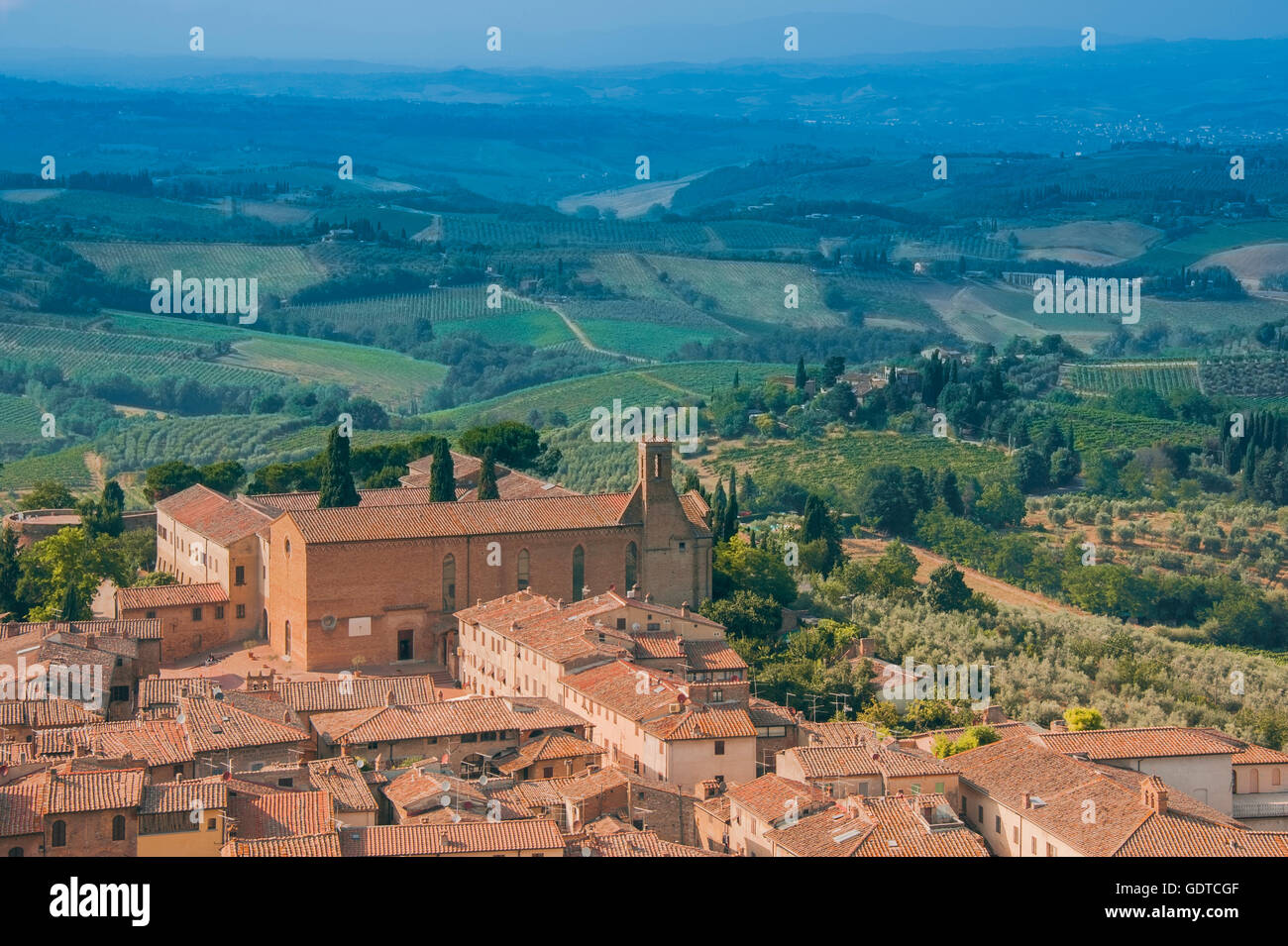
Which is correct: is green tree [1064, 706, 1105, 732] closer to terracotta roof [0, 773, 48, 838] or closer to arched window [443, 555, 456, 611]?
arched window [443, 555, 456, 611]

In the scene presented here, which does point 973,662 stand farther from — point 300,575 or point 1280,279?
point 1280,279

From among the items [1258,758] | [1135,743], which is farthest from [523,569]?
[1258,758]

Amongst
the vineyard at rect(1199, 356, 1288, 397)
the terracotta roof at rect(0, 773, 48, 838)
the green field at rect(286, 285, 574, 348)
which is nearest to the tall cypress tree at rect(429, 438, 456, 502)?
the terracotta roof at rect(0, 773, 48, 838)

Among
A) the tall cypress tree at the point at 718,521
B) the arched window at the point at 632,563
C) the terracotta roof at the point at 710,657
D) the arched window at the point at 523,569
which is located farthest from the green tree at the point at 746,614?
the tall cypress tree at the point at 718,521

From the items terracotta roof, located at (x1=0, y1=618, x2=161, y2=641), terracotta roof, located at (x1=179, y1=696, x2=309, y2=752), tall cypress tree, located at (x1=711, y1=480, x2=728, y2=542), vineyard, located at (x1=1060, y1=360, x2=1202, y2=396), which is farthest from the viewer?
vineyard, located at (x1=1060, y1=360, x2=1202, y2=396)

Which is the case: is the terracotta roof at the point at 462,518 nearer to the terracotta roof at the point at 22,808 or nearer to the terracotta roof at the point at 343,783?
the terracotta roof at the point at 343,783
